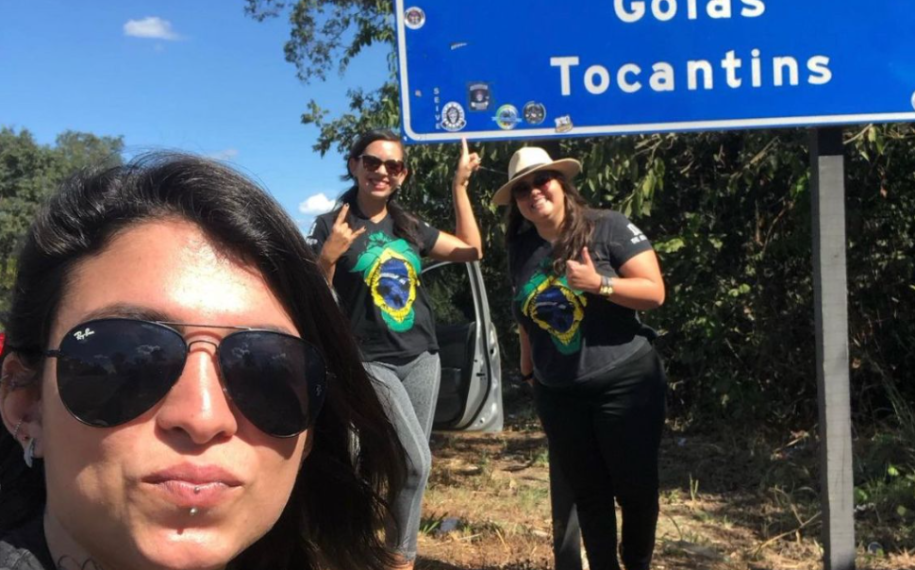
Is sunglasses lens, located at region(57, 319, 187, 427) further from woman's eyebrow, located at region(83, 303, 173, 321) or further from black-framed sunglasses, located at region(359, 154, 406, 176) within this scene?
black-framed sunglasses, located at region(359, 154, 406, 176)

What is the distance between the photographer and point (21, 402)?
1.05m

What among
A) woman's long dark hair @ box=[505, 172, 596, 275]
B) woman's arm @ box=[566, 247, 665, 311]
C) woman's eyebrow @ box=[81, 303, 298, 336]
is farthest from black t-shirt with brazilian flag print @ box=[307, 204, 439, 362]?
woman's eyebrow @ box=[81, 303, 298, 336]

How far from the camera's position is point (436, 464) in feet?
20.7

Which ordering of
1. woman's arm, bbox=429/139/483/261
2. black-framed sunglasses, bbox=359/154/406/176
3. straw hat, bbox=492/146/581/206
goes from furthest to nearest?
woman's arm, bbox=429/139/483/261 < black-framed sunglasses, bbox=359/154/406/176 < straw hat, bbox=492/146/581/206

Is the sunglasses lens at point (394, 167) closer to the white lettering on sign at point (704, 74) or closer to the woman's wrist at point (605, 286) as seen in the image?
the white lettering on sign at point (704, 74)

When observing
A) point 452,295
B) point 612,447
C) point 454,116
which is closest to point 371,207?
point 454,116

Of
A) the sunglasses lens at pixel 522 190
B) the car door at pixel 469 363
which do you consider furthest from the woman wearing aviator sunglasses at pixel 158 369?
the car door at pixel 469 363

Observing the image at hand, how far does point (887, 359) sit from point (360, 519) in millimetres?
5647

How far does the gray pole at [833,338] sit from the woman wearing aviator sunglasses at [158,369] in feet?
7.11

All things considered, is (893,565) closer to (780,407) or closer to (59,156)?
(780,407)

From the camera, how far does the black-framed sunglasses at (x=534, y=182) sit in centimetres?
297

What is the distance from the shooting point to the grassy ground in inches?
156

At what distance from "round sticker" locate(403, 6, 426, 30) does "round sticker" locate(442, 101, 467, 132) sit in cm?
30

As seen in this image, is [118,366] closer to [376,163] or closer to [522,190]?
[522,190]
